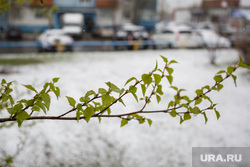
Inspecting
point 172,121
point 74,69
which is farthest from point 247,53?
point 74,69

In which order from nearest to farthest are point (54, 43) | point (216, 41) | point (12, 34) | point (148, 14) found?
point (216, 41) → point (54, 43) → point (12, 34) → point (148, 14)

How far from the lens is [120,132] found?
14.0 ft

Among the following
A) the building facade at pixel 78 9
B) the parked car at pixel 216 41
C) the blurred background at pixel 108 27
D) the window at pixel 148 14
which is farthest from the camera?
the window at pixel 148 14

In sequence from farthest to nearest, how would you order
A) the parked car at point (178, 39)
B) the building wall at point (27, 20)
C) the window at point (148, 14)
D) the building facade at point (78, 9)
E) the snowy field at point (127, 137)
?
1. the window at point (148, 14)
2. the building wall at point (27, 20)
3. the building facade at point (78, 9)
4. the parked car at point (178, 39)
5. the snowy field at point (127, 137)

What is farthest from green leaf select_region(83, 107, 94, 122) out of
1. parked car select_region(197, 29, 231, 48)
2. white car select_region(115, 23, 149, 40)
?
white car select_region(115, 23, 149, 40)

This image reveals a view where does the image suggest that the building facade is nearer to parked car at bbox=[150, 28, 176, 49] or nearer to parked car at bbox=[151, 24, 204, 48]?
parked car at bbox=[150, 28, 176, 49]

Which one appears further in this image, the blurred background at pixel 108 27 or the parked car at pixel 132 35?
the parked car at pixel 132 35

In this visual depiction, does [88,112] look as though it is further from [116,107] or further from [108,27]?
[108,27]

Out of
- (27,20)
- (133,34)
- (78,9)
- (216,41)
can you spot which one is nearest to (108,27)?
(78,9)

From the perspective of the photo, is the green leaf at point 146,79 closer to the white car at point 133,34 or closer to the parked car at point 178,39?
the parked car at point 178,39

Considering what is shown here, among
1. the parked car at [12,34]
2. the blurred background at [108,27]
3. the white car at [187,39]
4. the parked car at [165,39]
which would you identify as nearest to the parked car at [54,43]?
the blurred background at [108,27]

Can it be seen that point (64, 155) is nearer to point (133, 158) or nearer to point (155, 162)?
point (133, 158)

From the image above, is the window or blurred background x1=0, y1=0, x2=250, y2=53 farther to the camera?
the window

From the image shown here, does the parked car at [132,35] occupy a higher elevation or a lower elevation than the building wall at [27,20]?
lower
